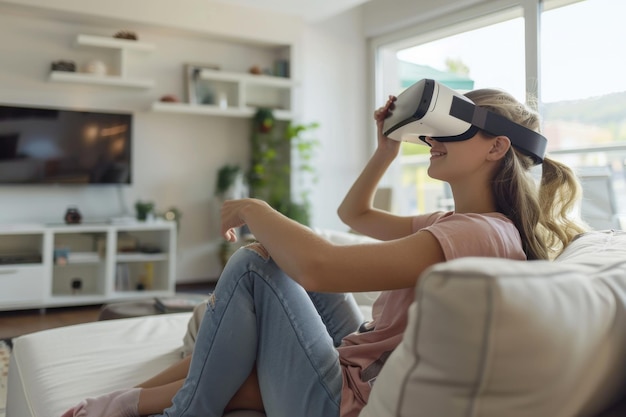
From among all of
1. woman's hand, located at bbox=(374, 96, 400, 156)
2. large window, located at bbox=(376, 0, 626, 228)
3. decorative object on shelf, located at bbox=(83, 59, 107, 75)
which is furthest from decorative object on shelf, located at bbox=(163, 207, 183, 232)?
woman's hand, located at bbox=(374, 96, 400, 156)

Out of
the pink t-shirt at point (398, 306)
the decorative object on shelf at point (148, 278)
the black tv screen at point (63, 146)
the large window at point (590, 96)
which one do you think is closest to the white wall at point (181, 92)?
the black tv screen at point (63, 146)

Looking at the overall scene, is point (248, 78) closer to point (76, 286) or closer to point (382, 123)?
point (76, 286)

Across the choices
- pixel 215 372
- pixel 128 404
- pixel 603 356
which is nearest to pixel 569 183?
pixel 603 356

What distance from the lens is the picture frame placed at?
5.10 metres

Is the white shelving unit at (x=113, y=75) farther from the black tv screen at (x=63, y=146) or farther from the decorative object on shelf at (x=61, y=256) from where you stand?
the decorative object on shelf at (x=61, y=256)

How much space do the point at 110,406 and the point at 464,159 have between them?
92 centimetres

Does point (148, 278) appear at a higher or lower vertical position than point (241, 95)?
lower

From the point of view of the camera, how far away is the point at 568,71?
404 centimetres

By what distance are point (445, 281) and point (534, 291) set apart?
93 millimetres

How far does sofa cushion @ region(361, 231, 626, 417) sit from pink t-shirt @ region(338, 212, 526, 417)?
12.3 inches

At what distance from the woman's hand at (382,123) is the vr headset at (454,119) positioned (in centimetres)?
16

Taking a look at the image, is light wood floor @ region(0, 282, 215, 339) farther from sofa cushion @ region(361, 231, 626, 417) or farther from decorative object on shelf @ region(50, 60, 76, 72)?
sofa cushion @ region(361, 231, 626, 417)

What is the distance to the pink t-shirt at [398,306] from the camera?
1.02 metres

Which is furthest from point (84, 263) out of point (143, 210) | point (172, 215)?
point (172, 215)
